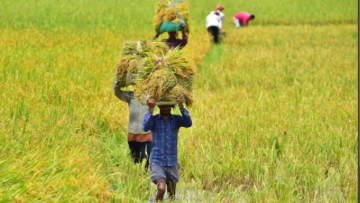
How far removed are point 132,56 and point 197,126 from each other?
1600 mm

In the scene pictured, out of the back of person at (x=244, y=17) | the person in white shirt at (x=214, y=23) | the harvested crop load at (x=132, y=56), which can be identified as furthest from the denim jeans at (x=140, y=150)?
the back of person at (x=244, y=17)

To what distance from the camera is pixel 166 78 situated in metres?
3.04

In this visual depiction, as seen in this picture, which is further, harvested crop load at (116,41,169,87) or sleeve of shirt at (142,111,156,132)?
harvested crop load at (116,41,169,87)

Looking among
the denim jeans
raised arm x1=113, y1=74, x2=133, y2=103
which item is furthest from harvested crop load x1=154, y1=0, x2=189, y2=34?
the denim jeans

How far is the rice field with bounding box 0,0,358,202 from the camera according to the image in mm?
2971

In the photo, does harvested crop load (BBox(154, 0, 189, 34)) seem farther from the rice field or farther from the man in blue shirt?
the man in blue shirt

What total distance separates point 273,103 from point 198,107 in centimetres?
117

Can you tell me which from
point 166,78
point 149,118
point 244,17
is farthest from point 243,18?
point 149,118

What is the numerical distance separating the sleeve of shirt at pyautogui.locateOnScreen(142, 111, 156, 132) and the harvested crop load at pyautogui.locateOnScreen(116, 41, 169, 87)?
0.49 metres

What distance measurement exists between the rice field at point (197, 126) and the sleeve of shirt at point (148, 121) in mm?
489

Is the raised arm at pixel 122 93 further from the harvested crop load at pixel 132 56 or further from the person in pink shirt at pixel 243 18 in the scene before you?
the person in pink shirt at pixel 243 18

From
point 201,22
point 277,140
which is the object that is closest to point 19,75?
point 277,140

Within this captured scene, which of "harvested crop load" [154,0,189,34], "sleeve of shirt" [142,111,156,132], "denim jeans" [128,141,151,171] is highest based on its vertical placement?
"harvested crop load" [154,0,189,34]

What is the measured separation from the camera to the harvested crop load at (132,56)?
347cm
